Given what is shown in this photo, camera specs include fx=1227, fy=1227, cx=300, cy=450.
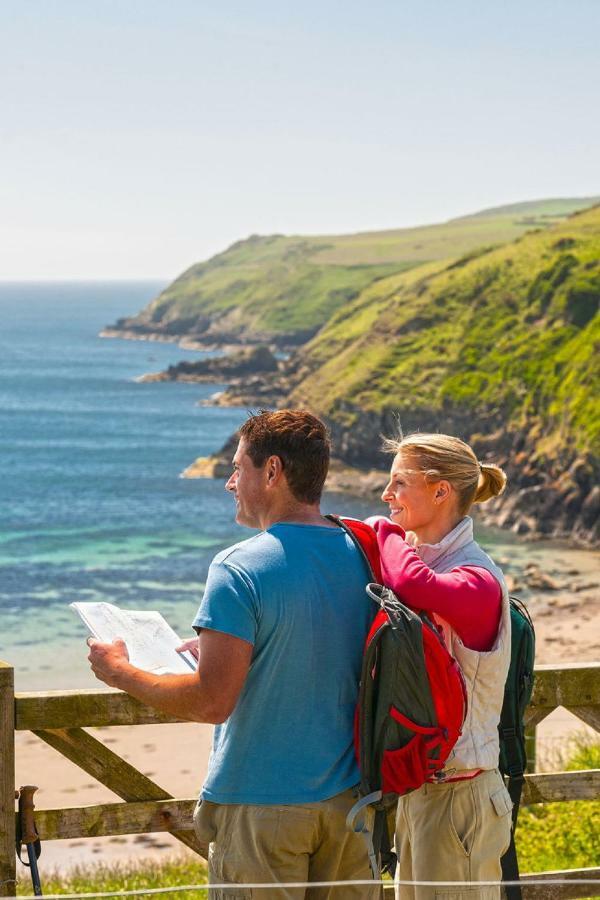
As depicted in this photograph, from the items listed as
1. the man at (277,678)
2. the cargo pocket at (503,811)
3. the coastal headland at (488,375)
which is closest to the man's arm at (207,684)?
the man at (277,678)

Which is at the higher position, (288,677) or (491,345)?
(288,677)

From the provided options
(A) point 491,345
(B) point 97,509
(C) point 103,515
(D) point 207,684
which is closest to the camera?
(D) point 207,684

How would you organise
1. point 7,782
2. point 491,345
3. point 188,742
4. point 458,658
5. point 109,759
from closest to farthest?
point 458,658 < point 7,782 < point 109,759 < point 188,742 < point 491,345

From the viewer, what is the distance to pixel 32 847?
4.27 m

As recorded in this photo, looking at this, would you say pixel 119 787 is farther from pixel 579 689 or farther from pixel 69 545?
pixel 69 545

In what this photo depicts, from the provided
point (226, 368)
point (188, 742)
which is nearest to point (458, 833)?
point (188, 742)

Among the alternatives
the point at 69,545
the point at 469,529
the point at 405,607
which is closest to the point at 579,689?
the point at 469,529

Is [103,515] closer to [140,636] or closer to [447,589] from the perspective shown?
[140,636]

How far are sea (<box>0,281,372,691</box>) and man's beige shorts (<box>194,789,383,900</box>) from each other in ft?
112

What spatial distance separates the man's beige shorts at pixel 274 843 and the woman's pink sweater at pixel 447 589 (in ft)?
1.98

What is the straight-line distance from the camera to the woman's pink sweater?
3.68m

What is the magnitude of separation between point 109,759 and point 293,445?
1490 mm

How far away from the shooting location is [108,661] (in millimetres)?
3676

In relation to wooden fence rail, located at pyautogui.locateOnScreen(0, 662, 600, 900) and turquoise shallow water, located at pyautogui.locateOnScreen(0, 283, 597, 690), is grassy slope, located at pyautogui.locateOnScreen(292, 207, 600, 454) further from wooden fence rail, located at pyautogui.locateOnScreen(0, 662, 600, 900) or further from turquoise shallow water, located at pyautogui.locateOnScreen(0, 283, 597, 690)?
wooden fence rail, located at pyautogui.locateOnScreen(0, 662, 600, 900)
